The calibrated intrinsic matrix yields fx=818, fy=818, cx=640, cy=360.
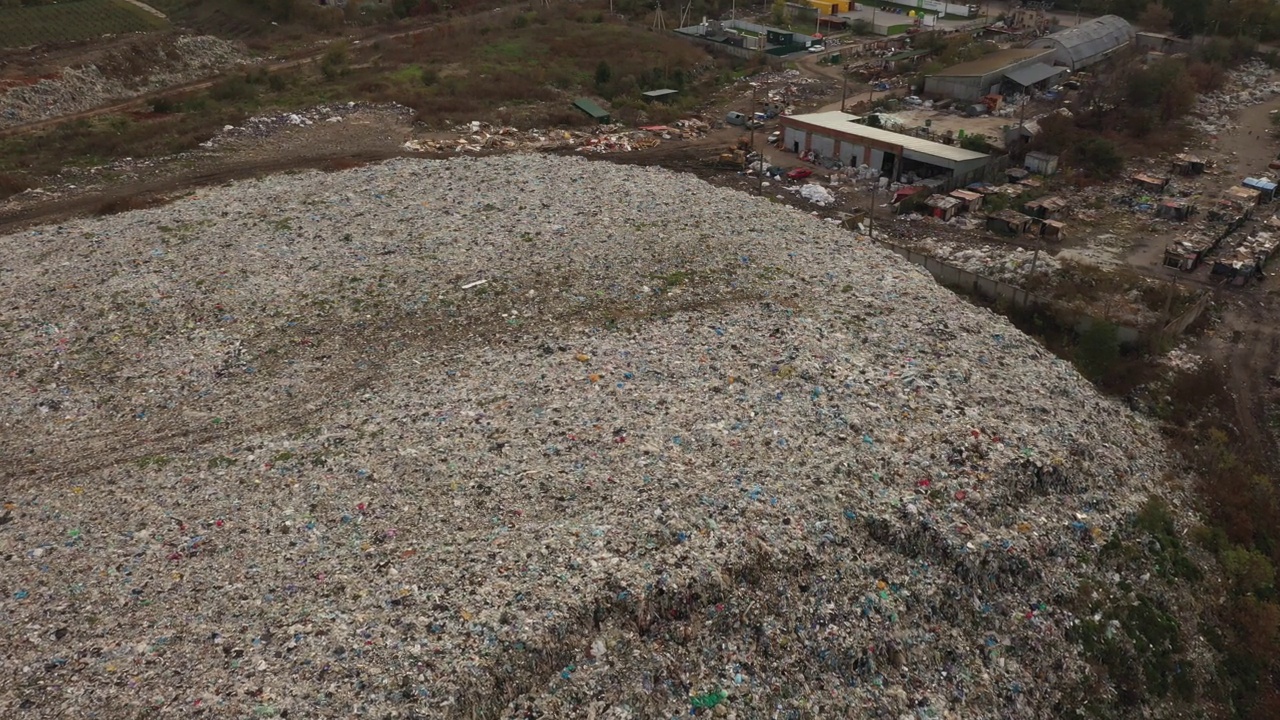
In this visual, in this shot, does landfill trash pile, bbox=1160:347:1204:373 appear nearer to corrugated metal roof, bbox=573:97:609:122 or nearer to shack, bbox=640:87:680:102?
corrugated metal roof, bbox=573:97:609:122

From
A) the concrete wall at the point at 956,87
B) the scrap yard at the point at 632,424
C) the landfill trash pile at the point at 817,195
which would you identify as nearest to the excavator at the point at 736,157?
the scrap yard at the point at 632,424

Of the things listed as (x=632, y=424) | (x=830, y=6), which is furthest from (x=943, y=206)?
(x=830, y=6)

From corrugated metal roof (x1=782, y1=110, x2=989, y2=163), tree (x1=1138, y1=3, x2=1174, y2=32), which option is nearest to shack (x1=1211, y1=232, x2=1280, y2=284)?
corrugated metal roof (x1=782, y1=110, x2=989, y2=163)

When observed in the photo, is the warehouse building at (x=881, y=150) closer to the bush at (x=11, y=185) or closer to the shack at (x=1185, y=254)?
the shack at (x=1185, y=254)

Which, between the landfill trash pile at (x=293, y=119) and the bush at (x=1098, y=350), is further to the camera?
the landfill trash pile at (x=293, y=119)

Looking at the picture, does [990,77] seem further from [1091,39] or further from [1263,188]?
[1263,188]

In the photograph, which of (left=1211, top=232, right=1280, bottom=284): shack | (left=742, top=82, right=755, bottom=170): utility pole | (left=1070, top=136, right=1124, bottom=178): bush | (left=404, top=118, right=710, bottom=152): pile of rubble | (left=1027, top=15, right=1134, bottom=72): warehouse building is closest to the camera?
(left=1211, top=232, right=1280, bottom=284): shack
